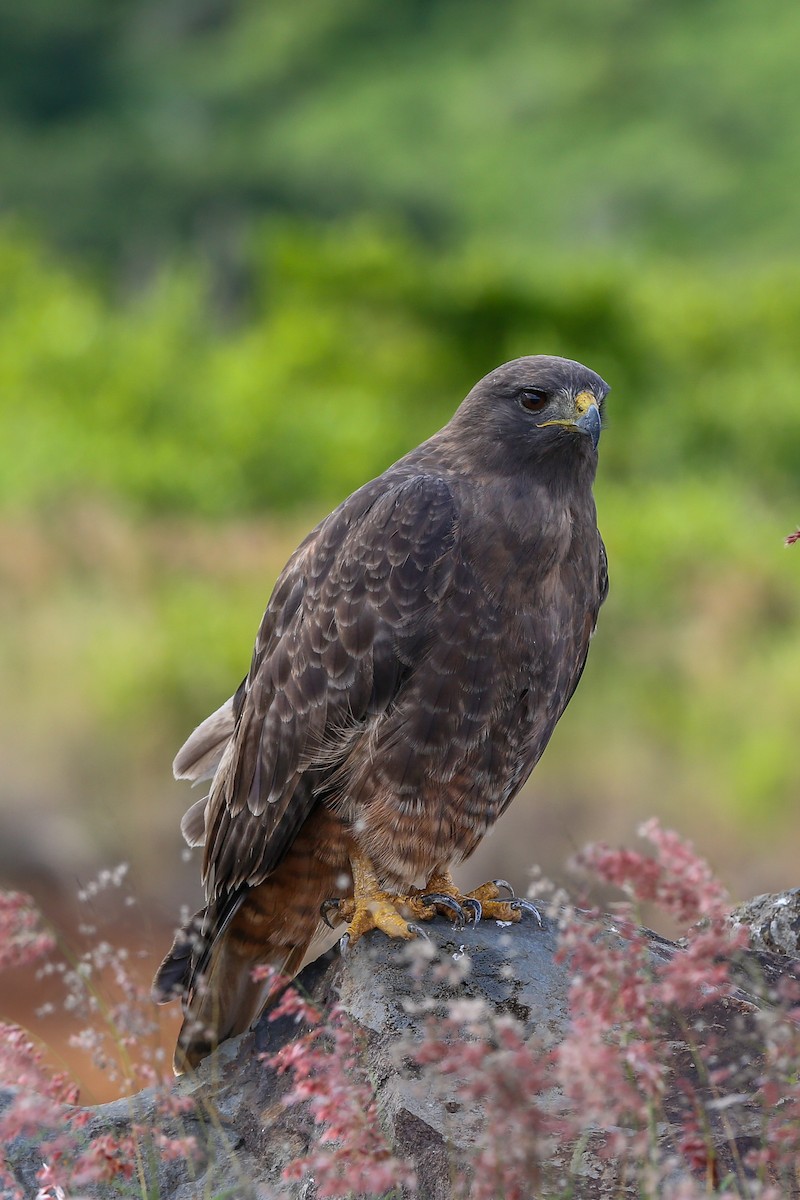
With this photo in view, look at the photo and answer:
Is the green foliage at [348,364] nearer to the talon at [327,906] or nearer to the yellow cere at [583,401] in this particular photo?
the talon at [327,906]

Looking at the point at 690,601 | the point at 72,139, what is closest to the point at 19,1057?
the point at 690,601

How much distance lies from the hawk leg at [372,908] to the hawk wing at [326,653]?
0.19 metres

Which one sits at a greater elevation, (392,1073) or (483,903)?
(483,903)

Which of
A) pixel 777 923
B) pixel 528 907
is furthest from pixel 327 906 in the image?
pixel 777 923

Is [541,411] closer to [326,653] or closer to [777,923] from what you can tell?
[326,653]

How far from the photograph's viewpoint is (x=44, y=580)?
40.5 feet

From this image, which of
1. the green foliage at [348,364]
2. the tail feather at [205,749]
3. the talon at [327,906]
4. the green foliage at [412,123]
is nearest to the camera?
the talon at [327,906]

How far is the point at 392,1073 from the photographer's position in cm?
304

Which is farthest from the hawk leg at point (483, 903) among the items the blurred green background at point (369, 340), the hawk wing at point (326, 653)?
the blurred green background at point (369, 340)

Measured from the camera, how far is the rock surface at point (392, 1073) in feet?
9.39

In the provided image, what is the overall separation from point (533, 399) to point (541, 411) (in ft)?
0.14

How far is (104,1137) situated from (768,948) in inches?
72.0

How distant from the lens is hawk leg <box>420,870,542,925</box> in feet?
11.7

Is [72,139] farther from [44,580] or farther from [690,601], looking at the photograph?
[690,601]
